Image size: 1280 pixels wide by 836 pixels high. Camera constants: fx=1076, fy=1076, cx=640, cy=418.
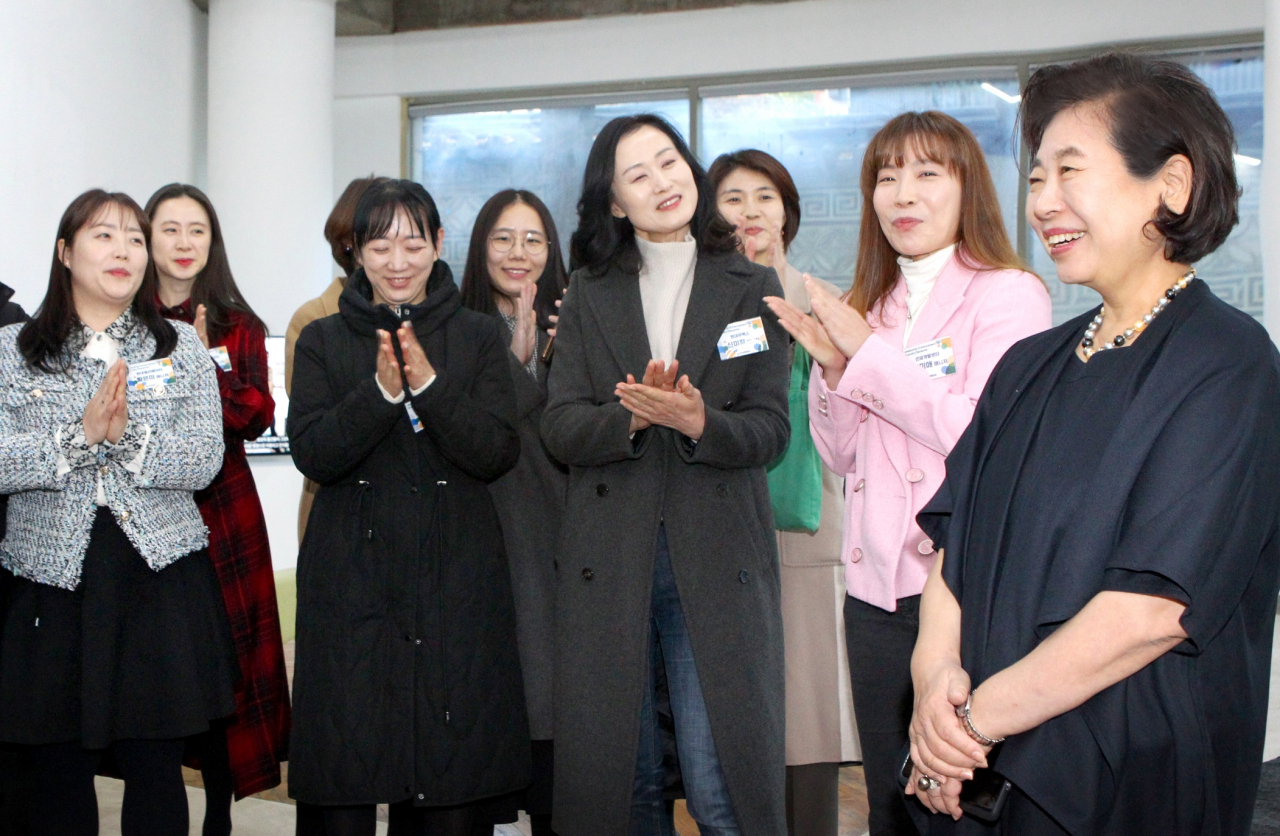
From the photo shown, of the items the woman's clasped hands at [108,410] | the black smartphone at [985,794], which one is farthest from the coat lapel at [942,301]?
the woman's clasped hands at [108,410]

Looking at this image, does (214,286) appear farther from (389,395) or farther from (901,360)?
(901,360)

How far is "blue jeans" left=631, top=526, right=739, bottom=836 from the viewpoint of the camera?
6.68 ft

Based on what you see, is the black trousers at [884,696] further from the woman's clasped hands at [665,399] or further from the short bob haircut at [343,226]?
the short bob haircut at [343,226]

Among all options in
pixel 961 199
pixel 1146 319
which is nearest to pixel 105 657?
pixel 961 199

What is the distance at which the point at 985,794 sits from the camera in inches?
50.8

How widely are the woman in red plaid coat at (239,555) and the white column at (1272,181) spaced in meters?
4.26

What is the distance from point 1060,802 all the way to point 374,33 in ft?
24.0

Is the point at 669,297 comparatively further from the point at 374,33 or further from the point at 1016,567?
the point at 374,33

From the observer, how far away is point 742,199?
3.00m

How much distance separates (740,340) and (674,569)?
48 centimetres

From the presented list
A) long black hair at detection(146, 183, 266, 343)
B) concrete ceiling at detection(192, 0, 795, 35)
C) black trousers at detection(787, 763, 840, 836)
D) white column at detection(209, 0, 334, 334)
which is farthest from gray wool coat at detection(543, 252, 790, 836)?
concrete ceiling at detection(192, 0, 795, 35)

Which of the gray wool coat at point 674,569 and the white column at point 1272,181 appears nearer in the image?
the gray wool coat at point 674,569

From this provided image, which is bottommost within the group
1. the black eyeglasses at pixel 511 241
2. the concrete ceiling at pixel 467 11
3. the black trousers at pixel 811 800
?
the black trousers at pixel 811 800

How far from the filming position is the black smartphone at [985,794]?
1270 mm
